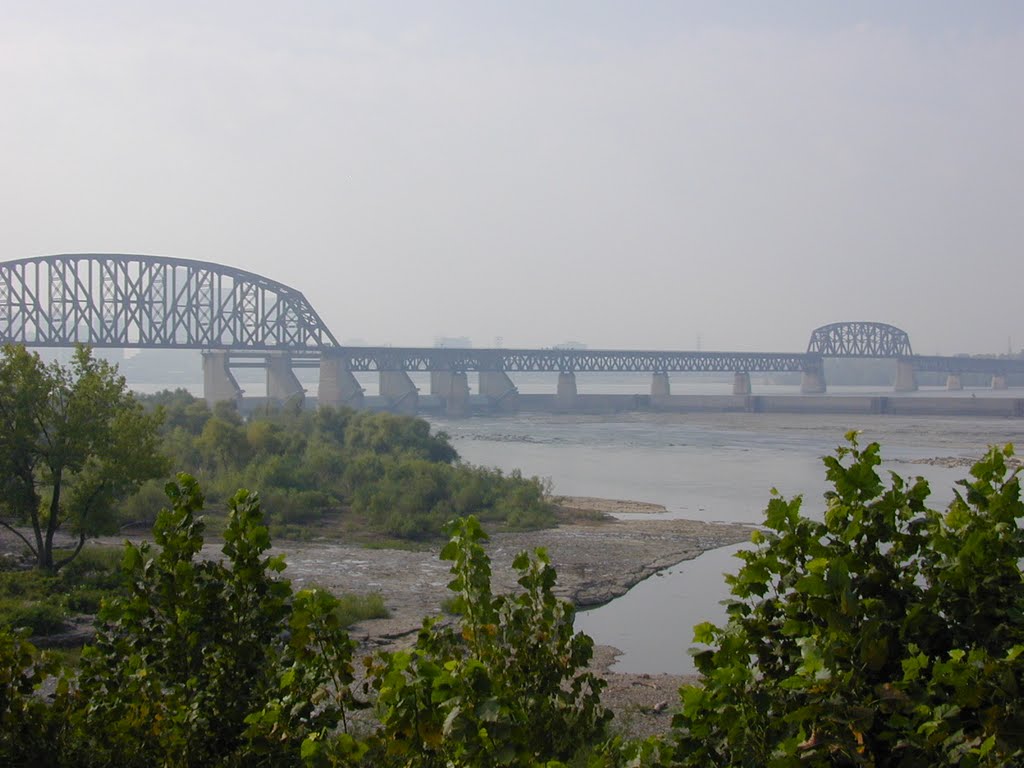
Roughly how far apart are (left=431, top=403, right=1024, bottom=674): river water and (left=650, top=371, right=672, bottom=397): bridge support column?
9.47 m

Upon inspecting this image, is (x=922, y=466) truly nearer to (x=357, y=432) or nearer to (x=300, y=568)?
(x=357, y=432)

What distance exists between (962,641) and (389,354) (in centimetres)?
10505

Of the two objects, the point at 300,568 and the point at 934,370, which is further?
the point at 934,370

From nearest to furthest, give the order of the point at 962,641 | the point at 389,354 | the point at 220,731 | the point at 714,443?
1. the point at 962,641
2. the point at 220,731
3. the point at 714,443
4. the point at 389,354

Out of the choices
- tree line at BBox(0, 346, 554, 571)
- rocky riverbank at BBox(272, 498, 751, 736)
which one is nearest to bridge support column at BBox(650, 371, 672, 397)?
tree line at BBox(0, 346, 554, 571)

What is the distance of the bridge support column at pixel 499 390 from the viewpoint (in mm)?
110875

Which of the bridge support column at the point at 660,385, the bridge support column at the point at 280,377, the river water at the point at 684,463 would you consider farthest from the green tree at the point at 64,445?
the bridge support column at the point at 660,385

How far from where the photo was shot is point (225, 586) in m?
4.99

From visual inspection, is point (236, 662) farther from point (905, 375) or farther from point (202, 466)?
point (905, 375)

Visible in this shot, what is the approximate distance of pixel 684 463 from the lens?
54500 mm

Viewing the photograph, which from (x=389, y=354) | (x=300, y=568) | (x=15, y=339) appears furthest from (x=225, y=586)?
(x=15, y=339)

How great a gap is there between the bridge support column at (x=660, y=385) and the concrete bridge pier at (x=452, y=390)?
69.9 feet

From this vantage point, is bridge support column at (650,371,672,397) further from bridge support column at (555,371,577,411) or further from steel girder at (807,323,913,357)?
steel girder at (807,323,913,357)

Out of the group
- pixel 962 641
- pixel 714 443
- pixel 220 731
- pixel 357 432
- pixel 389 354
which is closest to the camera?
pixel 962 641
